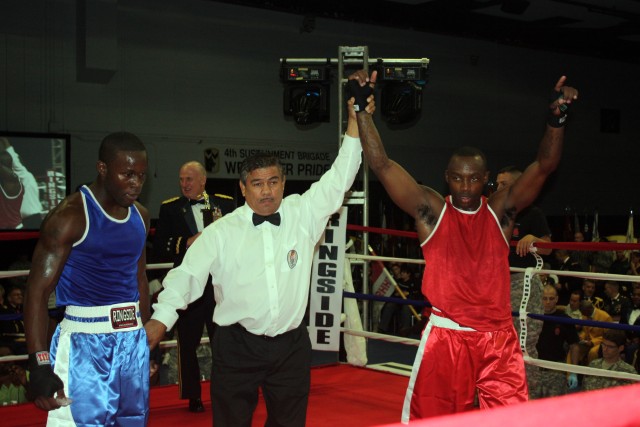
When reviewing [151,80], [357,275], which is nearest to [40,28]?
[151,80]

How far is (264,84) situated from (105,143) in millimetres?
9235

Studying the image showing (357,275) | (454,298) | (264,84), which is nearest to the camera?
(454,298)

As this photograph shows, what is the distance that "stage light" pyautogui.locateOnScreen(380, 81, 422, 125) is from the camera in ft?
21.9

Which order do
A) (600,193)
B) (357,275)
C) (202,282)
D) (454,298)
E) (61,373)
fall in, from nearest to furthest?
1. (61,373)
2. (202,282)
3. (454,298)
4. (357,275)
5. (600,193)

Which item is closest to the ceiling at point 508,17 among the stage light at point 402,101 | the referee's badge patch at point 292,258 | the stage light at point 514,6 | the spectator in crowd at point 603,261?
the stage light at point 514,6

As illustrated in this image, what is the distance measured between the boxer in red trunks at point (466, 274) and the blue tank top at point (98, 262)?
40.7 inches

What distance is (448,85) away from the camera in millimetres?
13781

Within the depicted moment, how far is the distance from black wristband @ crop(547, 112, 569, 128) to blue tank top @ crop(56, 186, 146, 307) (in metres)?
1.71

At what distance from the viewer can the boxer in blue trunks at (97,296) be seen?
263cm

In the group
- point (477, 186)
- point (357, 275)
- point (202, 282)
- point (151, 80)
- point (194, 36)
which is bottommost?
point (357, 275)

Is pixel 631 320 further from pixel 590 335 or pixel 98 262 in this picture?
pixel 98 262

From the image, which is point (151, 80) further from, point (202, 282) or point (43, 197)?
point (202, 282)

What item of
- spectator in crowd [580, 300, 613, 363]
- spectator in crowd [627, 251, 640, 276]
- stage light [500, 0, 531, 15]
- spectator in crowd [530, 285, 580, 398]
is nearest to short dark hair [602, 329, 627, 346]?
spectator in crowd [530, 285, 580, 398]

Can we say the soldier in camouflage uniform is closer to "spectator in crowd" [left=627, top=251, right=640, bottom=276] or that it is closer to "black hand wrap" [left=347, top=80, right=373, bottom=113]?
"black hand wrap" [left=347, top=80, right=373, bottom=113]
